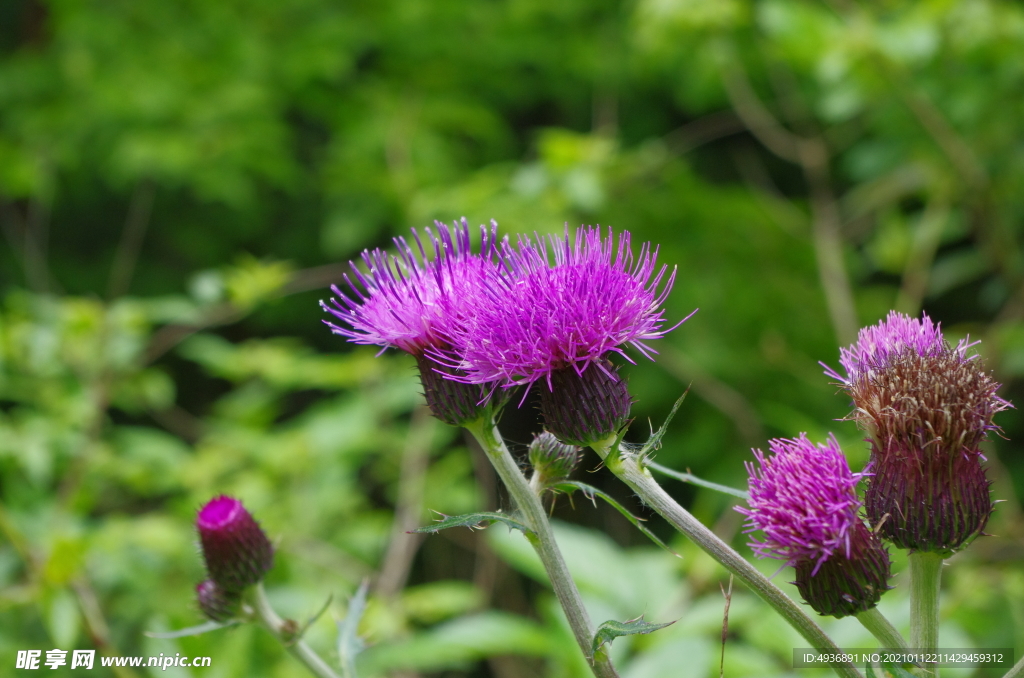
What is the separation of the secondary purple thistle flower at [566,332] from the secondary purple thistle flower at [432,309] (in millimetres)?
42

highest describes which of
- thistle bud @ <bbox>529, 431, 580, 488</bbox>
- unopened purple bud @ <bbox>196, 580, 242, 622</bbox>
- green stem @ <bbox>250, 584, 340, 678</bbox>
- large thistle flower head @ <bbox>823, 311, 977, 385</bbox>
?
large thistle flower head @ <bbox>823, 311, 977, 385</bbox>

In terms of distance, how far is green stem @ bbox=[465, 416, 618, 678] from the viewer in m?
1.12

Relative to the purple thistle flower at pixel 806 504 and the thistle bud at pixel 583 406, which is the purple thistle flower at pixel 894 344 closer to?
the purple thistle flower at pixel 806 504

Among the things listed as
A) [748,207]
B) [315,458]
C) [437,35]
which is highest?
[437,35]

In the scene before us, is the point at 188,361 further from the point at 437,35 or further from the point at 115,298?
the point at 437,35

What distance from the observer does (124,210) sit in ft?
20.6

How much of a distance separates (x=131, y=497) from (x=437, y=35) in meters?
3.53

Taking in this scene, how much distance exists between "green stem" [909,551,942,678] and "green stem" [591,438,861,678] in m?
0.17

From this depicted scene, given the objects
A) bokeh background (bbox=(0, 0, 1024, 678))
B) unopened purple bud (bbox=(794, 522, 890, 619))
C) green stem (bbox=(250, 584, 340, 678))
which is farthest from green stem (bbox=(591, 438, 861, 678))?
bokeh background (bbox=(0, 0, 1024, 678))

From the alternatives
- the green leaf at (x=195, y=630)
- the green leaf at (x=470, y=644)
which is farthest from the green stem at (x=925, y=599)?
the green leaf at (x=470, y=644)

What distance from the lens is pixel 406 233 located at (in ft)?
14.8

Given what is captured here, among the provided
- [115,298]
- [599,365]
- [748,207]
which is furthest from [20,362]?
[748,207]

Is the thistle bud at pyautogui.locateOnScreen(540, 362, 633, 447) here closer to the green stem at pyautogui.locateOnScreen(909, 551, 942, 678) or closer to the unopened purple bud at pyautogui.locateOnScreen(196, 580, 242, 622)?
the green stem at pyautogui.locateOnScreen(909, 551, 942, 678)

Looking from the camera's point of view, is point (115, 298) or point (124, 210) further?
point (124, 210)
